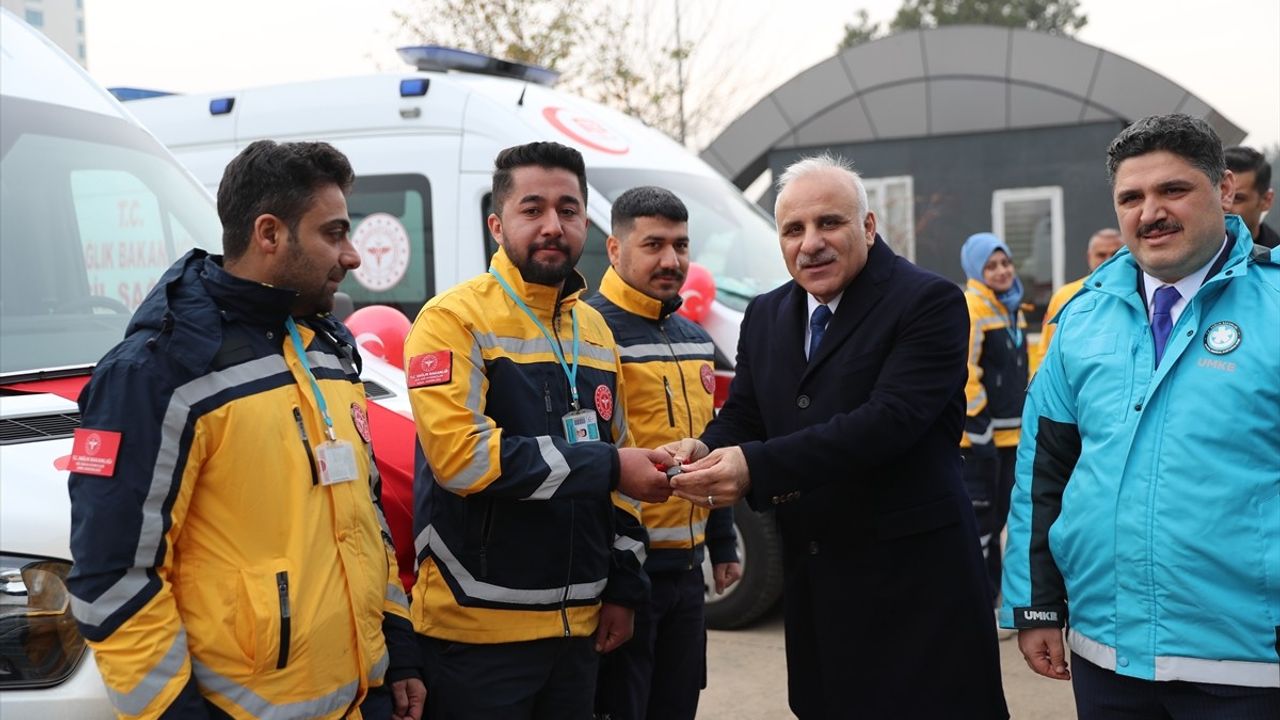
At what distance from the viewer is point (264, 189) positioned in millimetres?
2420

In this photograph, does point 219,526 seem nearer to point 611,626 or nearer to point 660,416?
point 611,626

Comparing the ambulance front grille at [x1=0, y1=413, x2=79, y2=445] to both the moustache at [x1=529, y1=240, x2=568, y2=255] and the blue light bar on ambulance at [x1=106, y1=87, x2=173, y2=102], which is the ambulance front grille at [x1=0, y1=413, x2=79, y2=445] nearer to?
the moustache at [x1=529, y1=240, x2=568, y2=255]

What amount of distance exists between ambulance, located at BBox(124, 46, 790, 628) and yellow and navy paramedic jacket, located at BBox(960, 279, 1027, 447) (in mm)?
1191

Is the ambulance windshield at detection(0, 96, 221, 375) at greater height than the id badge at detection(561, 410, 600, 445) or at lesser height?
greater

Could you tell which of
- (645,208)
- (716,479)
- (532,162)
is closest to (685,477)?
(716,479)

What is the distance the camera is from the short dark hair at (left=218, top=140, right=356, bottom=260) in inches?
95.3

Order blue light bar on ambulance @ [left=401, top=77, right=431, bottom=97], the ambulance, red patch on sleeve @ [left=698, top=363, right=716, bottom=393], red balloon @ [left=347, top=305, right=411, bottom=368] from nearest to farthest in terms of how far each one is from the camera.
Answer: red patch on sleeve @ [left=698, top=363, right=716, bottom=393] → red balloon @ [left=347, top=305, right=411, bottom=368] → the ambulance → blue light bar on ambulance @ [left=401, top=77, right=431, bottom=97]

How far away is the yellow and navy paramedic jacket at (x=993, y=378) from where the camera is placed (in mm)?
6344

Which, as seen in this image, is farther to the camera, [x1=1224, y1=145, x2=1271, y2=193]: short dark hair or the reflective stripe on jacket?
[x1=1224, y1=145, x2=1271, y2=193]: short dark hair

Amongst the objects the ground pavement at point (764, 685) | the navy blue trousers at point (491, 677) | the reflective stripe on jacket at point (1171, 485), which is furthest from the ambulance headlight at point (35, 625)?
the ground pavement at point (764, 685)

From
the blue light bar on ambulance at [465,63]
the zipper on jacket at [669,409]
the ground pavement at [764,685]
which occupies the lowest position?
the ground pavement at [764,685]

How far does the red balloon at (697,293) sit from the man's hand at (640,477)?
2859 mm

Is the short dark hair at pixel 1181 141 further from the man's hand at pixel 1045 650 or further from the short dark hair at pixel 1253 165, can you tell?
the short dark hair at pixel 1253 165

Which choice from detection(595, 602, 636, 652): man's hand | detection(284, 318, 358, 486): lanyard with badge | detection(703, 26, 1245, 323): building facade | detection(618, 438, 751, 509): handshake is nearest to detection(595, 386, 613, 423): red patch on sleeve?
detection(618, 438, 751, 509): handshake
